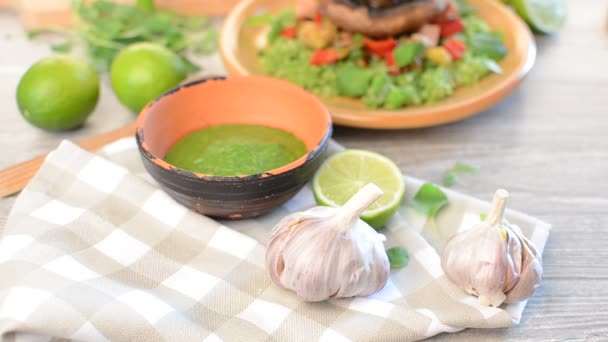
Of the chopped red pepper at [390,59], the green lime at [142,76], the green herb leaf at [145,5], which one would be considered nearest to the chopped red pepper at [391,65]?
the chopped red pepper at [390,59]

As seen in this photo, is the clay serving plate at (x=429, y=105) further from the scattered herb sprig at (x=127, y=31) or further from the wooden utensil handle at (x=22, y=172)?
the wooden utensil handle at (x=22, y=172)

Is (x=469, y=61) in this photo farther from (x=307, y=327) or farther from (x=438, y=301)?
(x=307, y=327)

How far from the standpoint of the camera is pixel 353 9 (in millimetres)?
1842

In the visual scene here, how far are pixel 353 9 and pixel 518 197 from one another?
2.31ft

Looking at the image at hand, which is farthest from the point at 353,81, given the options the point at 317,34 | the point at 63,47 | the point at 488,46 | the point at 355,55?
the point at 63,47

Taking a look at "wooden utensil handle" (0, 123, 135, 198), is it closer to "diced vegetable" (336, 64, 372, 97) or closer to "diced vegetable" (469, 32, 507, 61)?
"diced vegetable" (336, 64, 372, 97)

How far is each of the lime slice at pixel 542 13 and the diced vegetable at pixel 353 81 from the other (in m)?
0.82

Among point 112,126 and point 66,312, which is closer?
point 66,312

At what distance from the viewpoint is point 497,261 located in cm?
112

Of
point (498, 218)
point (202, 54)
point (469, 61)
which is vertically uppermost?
point (498, 218)

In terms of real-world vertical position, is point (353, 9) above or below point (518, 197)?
above

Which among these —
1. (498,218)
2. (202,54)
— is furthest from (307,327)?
(202,54)

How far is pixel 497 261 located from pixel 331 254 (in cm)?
29

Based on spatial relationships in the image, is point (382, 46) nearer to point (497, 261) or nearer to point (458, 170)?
point (458, 170)
